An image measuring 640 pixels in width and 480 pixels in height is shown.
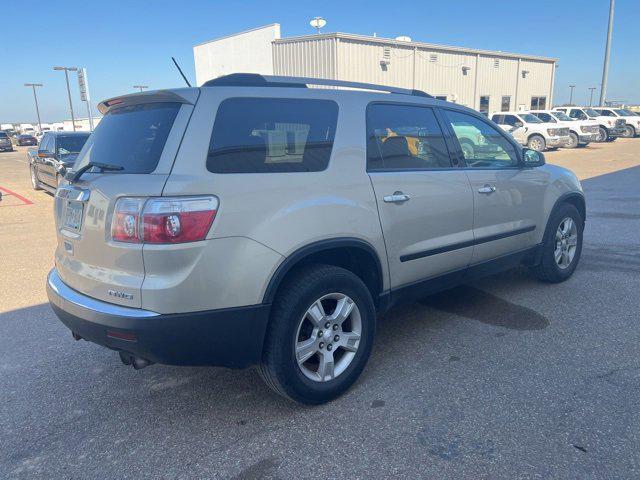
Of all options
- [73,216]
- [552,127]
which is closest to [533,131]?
[552,127]

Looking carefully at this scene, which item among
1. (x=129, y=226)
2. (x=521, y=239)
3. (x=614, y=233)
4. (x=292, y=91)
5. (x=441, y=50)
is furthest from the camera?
(x=441, y=50)

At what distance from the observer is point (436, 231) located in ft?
11.9

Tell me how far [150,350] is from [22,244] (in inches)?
249

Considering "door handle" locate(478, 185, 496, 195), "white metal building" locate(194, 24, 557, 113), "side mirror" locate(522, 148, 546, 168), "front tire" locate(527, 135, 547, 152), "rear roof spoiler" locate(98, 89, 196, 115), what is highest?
"white metal building" locate(194, 24, 557, 113)

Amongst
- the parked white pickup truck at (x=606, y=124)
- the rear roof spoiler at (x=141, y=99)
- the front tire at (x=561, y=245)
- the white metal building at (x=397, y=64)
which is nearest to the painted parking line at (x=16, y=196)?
the rear roof spoiler at (x=141, y=99)

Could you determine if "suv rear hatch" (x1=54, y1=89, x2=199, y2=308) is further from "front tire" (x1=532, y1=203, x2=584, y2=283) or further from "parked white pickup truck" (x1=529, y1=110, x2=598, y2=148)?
"parked white pickup truck" (x1=529, y1=110, x2=598, y2=148)

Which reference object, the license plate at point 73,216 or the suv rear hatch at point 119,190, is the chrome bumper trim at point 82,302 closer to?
the suv rear hatch at point 119,190

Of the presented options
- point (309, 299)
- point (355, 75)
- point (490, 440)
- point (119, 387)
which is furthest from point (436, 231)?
point (355, 75)

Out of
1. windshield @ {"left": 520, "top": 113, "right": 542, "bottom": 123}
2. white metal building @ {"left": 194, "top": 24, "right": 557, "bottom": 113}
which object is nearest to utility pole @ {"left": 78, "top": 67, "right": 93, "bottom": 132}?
white metal building @ {"left": 194, "top": 24, "right": 557, "bottom": 113}

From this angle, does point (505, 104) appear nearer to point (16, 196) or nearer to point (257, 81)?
point (16, 196)

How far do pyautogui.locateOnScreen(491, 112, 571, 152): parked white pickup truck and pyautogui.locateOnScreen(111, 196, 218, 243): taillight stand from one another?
74.4ft

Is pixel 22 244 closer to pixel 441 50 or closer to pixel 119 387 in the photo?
pixel 119 387

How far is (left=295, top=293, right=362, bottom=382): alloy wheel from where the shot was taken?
9.63ft

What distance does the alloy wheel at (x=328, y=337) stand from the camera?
9.63ft
